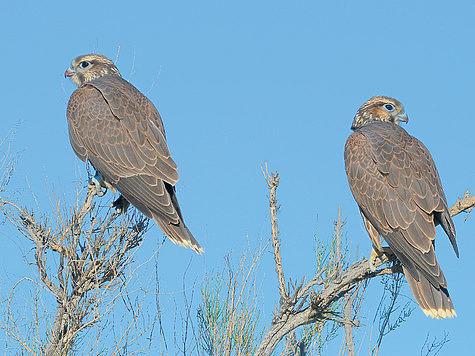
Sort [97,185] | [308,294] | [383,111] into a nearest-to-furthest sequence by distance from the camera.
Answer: [308,294] → [97,185] → [383,111]

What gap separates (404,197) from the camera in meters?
6.39

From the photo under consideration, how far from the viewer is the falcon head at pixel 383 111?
24.7 ft

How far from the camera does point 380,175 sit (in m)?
6.62

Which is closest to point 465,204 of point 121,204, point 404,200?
point 404,200

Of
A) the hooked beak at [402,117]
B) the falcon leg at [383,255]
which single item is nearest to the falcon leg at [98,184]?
the falcon leg at [383,255]

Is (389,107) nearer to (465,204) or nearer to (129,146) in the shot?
(465,204)

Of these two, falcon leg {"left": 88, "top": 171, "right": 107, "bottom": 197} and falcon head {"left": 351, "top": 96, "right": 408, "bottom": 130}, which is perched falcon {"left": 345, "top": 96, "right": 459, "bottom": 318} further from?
falcon leg {"left": 88, "top": 171, "right": 107, "bottom": 197}

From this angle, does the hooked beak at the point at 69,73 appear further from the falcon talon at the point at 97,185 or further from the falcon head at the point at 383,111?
the falcon head at the point at 383,111

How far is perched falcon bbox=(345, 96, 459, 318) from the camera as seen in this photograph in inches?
234

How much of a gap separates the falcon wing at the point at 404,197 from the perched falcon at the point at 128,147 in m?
1.65

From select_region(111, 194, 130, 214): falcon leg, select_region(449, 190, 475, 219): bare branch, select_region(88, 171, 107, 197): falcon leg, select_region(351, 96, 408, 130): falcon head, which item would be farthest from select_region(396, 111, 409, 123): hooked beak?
select_region(88, 171, 107, 197): falcon leg

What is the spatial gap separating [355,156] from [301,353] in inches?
86.3

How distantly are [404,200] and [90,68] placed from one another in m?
3.82

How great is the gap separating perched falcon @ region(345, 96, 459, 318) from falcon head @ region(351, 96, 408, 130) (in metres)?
0.24
